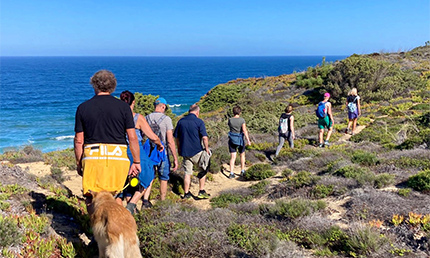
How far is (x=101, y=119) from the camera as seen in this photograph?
11.3 ft

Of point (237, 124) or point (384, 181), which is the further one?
point (237, 124)

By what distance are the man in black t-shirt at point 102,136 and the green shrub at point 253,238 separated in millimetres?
1507

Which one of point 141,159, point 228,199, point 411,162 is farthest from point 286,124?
point 141,159

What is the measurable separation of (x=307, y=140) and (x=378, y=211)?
7067 millimetres

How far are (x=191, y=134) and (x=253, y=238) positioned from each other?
9.60ft

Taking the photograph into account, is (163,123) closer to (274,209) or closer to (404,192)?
(274,209)

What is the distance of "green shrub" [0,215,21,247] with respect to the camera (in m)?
3.51

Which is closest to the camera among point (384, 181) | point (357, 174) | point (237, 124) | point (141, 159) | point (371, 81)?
point (141, 159)

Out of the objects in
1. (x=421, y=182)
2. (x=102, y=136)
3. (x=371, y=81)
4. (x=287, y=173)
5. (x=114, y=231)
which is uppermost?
(x=102, y=136)

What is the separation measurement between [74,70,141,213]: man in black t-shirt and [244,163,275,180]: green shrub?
4.86 meters

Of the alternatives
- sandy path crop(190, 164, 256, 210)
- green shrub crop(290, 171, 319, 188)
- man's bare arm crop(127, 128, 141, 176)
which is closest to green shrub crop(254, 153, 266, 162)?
sandy path crop(190, 164, 256, 210)

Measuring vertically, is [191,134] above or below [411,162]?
above

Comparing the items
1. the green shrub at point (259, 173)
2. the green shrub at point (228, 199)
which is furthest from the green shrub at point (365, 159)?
the green shrub at point (228, 199)

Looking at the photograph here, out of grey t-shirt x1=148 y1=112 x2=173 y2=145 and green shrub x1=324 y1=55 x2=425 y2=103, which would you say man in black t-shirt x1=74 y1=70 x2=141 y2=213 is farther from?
green shrub x1=324 y1=55 x2=425 y2=103
